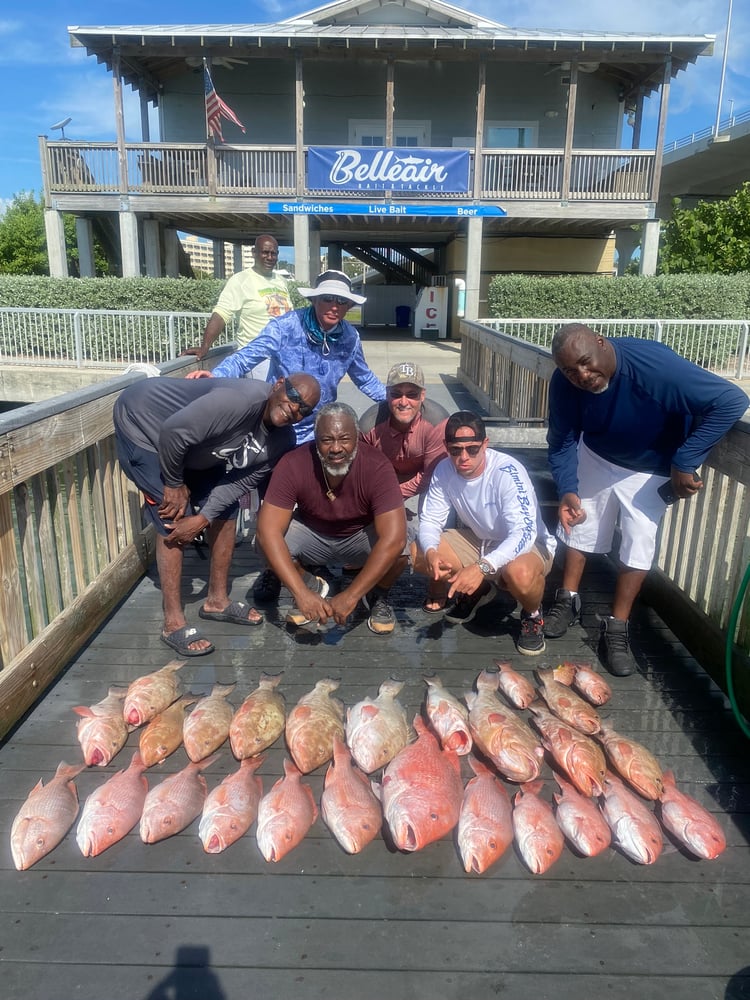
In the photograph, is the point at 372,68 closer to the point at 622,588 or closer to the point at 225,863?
the point at 622,588

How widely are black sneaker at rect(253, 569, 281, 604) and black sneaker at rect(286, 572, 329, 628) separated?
26cm

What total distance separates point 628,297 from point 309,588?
44.7 ft

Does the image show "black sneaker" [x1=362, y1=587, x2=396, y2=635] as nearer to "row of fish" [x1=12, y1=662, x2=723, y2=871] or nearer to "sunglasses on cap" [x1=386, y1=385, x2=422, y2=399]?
"row of fish" [x1=12, y1=662, x2=723, y2=871]

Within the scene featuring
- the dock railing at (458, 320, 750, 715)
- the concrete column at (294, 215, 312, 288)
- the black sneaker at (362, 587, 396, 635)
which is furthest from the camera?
the concrete column at (294, 215, 312, 288)

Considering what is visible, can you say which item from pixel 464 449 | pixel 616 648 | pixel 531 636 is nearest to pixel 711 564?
pixel 616 648

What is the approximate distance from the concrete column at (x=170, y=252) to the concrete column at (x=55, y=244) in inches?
142

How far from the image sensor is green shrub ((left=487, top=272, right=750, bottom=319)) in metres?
15.2

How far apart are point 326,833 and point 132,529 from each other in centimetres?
259

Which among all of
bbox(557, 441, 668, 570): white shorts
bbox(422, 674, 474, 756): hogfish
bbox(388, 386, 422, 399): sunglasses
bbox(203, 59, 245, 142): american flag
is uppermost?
bbox(203, 59, 245, 142): american flag

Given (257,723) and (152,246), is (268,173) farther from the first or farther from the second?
(257,723)

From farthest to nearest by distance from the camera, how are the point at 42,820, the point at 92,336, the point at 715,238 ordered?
the point at 715,238 < the point at 92,336 < the point at 42,820

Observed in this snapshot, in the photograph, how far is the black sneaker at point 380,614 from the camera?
12.8 feet

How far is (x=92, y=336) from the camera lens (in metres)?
12.3

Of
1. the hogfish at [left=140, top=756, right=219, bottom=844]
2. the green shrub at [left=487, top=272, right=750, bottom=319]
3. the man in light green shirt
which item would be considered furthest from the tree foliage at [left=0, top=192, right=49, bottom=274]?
the hogfish at [left=140, top=756, right=219, bottom=844]
